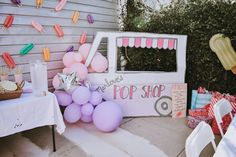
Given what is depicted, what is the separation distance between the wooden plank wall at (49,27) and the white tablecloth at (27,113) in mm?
891

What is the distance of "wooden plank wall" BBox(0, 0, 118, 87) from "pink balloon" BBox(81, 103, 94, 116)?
2.67 ft

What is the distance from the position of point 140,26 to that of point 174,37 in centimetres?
88

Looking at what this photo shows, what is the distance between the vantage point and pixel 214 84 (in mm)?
3361

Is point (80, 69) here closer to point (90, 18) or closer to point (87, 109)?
point (87, 109)

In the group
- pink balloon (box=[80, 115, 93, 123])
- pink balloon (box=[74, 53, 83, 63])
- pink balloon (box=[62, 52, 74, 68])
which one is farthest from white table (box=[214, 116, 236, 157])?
pink balloon (box=[62, 52, 74, 68])

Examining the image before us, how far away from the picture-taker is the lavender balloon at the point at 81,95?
2.84 metres

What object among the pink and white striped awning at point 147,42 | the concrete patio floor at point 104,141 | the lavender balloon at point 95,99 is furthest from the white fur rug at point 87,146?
the pink and white striped awning at point 147,42

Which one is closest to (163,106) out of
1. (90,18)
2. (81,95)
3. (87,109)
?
(87,109)

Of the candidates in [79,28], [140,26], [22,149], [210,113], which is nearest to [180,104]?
[210,113]

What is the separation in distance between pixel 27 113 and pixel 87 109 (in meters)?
0.90

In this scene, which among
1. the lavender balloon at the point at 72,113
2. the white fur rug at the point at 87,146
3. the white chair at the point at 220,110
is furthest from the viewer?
the lavender balloon at the point at 72,113

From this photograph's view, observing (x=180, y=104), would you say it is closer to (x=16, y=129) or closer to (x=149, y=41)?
(x=149, y=41)

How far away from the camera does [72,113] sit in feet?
9.54

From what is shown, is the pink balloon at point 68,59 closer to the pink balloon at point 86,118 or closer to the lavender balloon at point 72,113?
the lavender balloon at point 72,113
